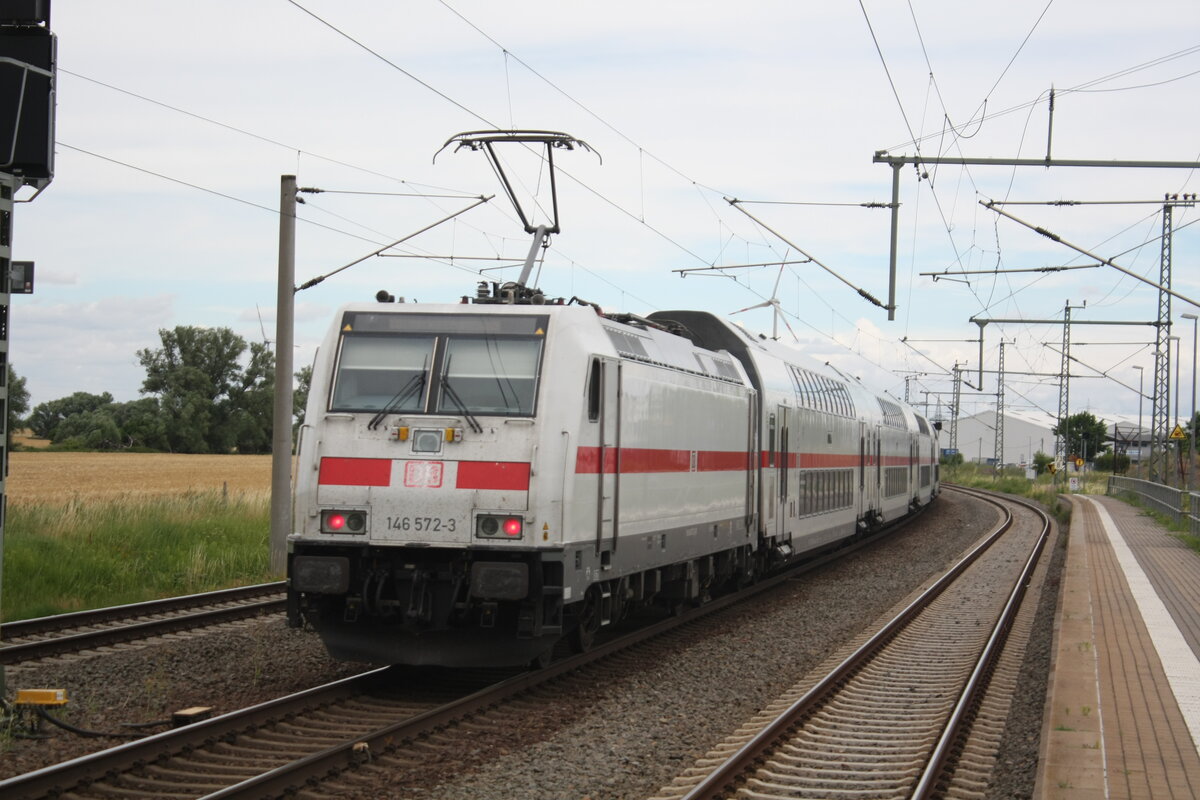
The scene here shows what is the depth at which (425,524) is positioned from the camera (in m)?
9.97

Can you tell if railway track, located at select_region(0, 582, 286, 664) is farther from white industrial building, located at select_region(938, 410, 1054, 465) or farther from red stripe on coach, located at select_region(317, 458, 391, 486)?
white industrial building, located at select_region(938, 410, 1054, 465)

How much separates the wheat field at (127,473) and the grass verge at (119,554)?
652 cm

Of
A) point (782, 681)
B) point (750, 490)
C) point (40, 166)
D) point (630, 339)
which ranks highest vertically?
point (40, 166)

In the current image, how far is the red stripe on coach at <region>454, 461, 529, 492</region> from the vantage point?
9.95 meters

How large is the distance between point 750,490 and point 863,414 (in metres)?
12.1

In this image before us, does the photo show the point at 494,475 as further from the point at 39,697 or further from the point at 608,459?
the point at 39,697

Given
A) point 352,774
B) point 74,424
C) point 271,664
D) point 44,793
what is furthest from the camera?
point 74,424

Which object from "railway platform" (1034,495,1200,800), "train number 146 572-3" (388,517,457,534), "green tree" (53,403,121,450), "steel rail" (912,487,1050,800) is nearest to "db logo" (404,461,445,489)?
"train number 146 572-3" (388,517,457,534)

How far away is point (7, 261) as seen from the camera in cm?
905

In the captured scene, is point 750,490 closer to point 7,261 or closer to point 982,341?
point 7,261

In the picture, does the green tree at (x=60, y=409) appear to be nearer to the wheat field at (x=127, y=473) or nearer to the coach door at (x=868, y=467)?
the wheat field at (x=127, y=473)

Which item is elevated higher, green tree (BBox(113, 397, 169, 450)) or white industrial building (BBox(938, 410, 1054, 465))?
white industrial building (BBox(938, 410, 1054, 465))

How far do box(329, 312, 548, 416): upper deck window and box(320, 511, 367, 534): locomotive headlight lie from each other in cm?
91

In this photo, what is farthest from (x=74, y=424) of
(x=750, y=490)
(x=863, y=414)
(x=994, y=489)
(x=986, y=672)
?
(x=986, y=672)
